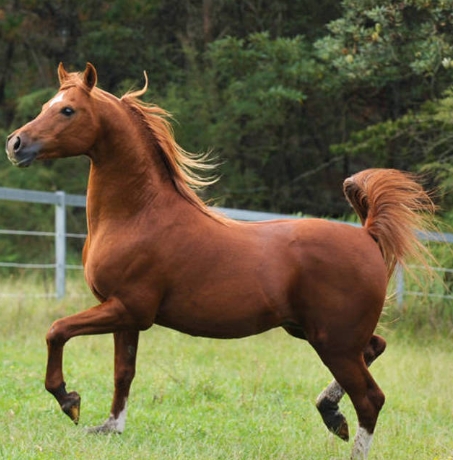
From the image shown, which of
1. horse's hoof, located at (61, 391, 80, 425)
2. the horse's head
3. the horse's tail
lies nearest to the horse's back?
the horse's tail

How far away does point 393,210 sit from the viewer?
601 cm

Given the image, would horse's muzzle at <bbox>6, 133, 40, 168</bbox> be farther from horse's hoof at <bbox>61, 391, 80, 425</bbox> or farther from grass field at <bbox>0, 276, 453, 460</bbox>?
grass field at <bbox>0, 276, 453, 460</bbox>

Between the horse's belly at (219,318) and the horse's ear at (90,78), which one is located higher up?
the horse's ear at (90,78)

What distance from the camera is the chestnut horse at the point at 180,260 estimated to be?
5.49m

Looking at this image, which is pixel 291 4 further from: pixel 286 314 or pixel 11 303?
pixel 286 314

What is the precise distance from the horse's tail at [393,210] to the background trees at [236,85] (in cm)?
1121

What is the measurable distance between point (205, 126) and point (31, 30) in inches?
206

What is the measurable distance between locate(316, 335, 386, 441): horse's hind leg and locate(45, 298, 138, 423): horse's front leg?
145cm

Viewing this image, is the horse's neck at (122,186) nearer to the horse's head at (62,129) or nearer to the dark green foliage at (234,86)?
the horse's head at (62,129)

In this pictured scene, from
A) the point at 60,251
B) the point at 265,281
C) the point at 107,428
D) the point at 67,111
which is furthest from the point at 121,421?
the point at 60,251

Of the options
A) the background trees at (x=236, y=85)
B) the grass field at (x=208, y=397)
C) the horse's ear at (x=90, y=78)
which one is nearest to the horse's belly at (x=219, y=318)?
the grass field at (x=208, y=397)

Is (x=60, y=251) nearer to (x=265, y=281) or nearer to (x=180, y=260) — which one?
(x=180, y=260)

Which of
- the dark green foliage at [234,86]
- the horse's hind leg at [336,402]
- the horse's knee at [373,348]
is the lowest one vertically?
the dark green foliage at [234,86]

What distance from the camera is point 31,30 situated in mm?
22828
